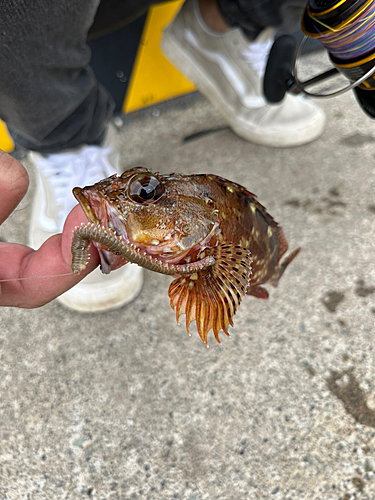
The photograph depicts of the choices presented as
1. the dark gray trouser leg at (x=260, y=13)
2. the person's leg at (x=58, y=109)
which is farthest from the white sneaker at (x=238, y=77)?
the person's leg at (x=58, y=109)

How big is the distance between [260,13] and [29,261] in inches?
78.7

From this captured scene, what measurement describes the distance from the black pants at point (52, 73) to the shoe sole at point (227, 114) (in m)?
0.59

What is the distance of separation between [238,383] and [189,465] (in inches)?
14.9

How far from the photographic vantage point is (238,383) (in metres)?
1.66

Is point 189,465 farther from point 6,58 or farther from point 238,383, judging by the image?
point 6,58

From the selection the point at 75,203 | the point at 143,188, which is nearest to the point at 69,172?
the point at 75,203

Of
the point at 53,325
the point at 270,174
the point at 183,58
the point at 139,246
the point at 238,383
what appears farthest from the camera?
the point at 183,58

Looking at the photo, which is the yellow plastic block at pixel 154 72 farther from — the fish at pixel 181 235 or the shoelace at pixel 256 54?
the fish at pixel 181 235

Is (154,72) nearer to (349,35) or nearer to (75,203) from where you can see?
(75,203)

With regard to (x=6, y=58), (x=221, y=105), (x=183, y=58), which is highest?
(x=6, y=58)

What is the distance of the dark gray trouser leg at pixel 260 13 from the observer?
7.20 feet

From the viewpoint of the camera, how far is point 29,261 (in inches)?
45.7

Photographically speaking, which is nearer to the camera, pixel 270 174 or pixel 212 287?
pixel 212 287

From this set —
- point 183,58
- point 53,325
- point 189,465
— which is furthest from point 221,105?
point 189,465
